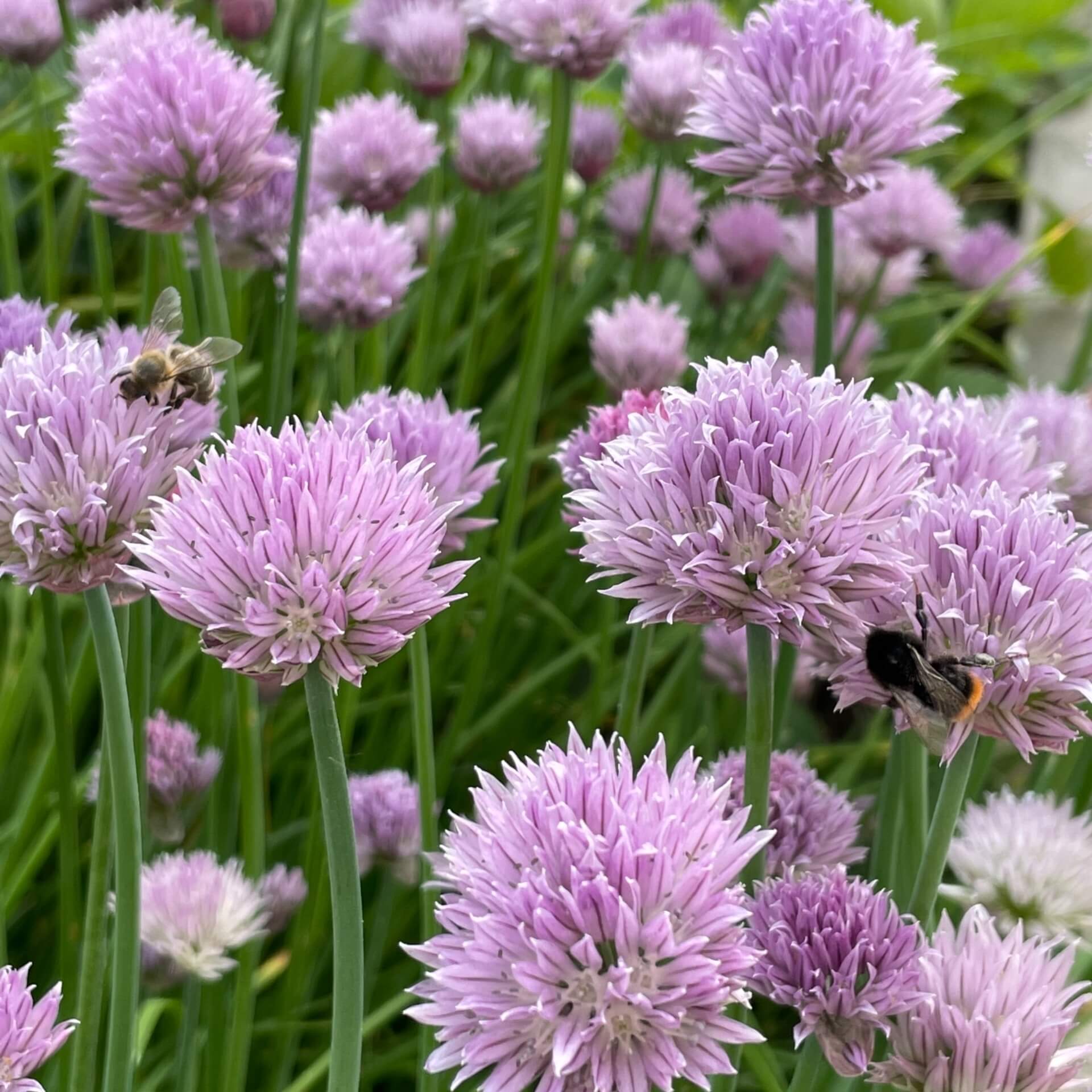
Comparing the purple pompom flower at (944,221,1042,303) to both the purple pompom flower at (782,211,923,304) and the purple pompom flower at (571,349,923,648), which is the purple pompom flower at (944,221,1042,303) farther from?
the purple pompom flower at (571,349,923,648)

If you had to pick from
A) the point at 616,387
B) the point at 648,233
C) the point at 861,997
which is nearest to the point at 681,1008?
the point at 861,997

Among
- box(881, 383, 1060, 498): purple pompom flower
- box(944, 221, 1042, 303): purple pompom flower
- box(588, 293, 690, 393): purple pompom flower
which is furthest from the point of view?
box(944, 221, 1042, 303): purple pompom flower

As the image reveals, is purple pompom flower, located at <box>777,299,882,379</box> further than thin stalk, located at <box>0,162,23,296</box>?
Yes

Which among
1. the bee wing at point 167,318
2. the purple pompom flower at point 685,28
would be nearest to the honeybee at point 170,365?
the bee wing at point 167,318

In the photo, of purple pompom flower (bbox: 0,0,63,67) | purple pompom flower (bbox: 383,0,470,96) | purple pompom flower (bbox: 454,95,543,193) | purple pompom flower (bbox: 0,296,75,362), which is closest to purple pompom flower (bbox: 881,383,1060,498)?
purple pompom flower (bbox: 0,296,75,362)

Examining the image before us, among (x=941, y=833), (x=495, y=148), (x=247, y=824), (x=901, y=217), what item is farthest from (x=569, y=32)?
(x=941, y=833)

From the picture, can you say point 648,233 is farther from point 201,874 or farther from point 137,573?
point 137,573

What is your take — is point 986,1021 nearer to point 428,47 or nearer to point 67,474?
point 67,474

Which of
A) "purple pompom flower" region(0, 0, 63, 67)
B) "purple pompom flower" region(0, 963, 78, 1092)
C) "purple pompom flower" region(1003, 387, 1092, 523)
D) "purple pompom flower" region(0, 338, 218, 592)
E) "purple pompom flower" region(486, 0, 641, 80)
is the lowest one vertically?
"purple pompom flower" region(0, 963, 78, 1092)
